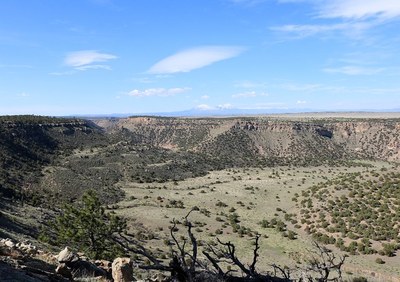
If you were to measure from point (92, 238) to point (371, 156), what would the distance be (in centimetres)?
13100

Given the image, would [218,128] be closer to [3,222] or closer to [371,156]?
[371,156]

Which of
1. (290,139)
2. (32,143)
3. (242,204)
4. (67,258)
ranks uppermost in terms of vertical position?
(67,258)

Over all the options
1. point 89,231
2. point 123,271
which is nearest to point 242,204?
point 89,231

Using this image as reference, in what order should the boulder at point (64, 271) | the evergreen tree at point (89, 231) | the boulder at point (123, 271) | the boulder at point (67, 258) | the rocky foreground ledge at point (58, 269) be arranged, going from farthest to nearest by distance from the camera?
the evergreen tree at point (89, 231) → the boulder at point (67, 258) → the boulder at point (123, 271) → the boulder at point (64, 271) → the rocky foreground ledge at point (58, 269)

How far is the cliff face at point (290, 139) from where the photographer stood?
139 metres

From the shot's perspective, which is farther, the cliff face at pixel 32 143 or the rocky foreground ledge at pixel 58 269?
the cliff face at pixel 32 143

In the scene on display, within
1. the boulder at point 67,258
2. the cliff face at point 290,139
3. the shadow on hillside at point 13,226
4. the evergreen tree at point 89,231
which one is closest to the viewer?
the boulder at point 67,258

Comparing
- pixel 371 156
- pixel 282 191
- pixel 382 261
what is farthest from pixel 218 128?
pixel 382 261

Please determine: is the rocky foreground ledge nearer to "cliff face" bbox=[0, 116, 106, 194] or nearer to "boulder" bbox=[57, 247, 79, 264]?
"boulder" bbox=[57, 247, 79, 264]

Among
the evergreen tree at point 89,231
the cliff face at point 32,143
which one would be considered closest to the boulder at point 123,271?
the evergreen tree at point 89,231

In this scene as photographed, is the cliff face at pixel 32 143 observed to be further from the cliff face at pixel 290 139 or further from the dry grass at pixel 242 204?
the cliff face at pixel 290 139

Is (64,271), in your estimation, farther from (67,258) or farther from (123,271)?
(123,271)

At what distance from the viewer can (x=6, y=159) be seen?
71625 mm

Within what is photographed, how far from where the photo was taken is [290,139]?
148375 millimetres
